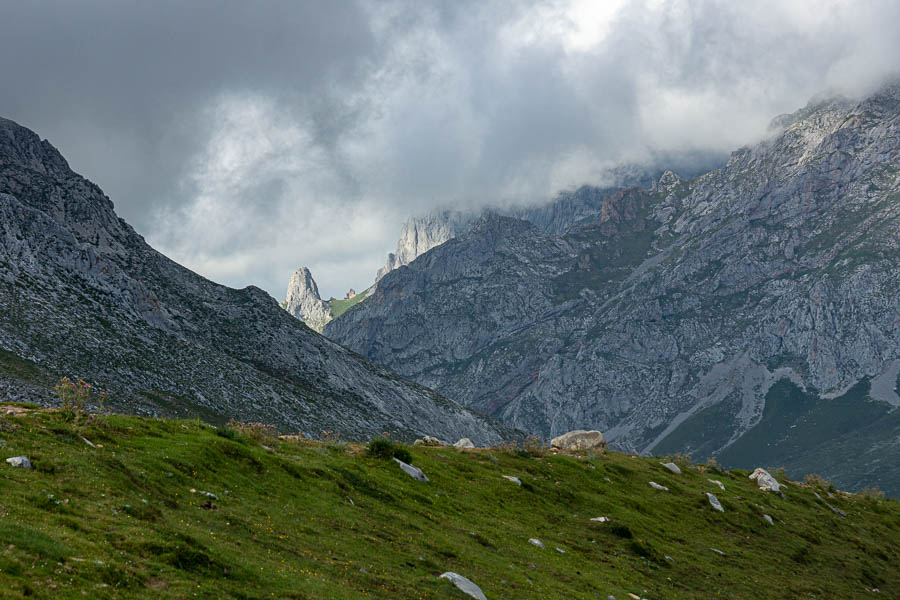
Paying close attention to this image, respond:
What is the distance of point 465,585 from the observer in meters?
26.5

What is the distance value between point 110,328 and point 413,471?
131239mm

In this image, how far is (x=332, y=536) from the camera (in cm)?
2811

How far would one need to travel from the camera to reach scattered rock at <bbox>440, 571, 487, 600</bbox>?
26.0 m

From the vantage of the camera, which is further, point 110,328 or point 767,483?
point 110,328

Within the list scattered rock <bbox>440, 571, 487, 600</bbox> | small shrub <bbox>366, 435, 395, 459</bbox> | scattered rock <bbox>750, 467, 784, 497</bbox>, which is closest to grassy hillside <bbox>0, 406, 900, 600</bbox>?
scattered rock <bbox>440, 571, 487, 600</bbox>

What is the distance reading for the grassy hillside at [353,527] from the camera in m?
19.4

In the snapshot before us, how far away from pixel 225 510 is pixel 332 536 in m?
4.87

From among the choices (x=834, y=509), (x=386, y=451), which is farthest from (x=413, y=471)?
(x=834, y=509)

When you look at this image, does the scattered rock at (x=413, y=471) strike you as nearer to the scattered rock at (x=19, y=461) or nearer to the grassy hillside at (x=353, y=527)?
the grassy hillside at (x=353, y=527)

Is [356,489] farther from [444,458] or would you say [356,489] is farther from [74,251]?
[74,251]

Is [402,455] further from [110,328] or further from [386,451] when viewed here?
[110,328]

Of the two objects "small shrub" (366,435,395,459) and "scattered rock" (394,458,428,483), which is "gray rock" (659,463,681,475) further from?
"small shrub" (366,435,395,459)

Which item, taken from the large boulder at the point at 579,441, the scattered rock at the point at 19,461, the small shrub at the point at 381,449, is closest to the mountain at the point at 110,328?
the small shrub at the point at 381,449

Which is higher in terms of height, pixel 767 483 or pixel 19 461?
pixel 767 483
